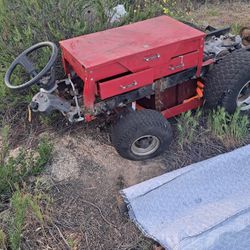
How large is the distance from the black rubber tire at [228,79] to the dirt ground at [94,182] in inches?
12.0

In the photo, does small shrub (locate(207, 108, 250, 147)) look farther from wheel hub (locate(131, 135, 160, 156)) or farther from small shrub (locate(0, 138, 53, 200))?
small shrub (locate(0, 138, 53, 200))

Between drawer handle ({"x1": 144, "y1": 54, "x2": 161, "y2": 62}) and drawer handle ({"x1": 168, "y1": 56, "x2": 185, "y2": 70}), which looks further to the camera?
drawer handle ({"x1": 168, "y1": 56, "x2": 185, "y2": 70})

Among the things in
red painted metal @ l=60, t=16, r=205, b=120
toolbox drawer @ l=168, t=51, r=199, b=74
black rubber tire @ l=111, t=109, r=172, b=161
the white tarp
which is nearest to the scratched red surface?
red painted metal @ l=60, t=16, r=205, b=120

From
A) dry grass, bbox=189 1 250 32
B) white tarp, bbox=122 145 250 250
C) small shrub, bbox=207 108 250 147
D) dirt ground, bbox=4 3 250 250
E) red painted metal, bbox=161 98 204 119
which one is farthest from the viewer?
dry grass, bbox=189 1 250 32

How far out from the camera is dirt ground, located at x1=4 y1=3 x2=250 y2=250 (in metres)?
2.45

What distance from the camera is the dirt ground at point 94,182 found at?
2447 millimetres

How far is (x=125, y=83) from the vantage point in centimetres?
271

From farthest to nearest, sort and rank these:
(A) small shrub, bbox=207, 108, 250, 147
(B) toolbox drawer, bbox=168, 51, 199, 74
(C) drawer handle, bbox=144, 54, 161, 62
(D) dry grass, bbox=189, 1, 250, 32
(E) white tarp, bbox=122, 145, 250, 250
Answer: (D) dry grass, bbox=189, 1, 250, 32 → (A) small shrub, bbox=207, 108, 250, 147 → (B) toolbox drawer, bbox=168, 51, 199, 74 → (C) drawer handle, bbox=144, 54, 161, 62 → (E) white tarp, bbox=122, 145, 250, 250

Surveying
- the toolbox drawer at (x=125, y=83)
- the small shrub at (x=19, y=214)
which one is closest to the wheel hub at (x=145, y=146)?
the toolbox drawer at (x=125, y=83)

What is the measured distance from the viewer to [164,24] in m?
3.02

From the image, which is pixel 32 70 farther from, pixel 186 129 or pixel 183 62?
pixel 186 129

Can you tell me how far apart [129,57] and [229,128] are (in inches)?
38.5

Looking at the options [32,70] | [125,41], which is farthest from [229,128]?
[32,70]

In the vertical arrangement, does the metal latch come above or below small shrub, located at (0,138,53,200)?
above
